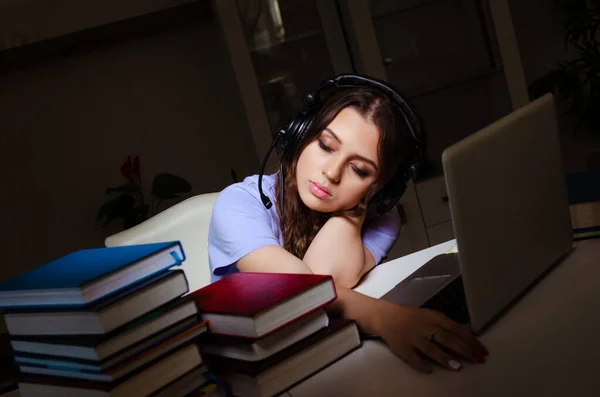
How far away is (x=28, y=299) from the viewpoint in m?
0.81

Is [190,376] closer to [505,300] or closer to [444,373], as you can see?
[444,373]

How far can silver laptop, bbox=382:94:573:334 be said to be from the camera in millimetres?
794

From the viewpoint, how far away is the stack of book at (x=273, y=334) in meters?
0.78

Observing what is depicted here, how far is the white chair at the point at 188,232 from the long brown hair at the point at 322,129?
24 centimetres

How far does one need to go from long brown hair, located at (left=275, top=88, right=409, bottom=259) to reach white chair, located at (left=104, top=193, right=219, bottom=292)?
0.24m

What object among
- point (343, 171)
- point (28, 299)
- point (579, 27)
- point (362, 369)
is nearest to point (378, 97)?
point (343, 171)

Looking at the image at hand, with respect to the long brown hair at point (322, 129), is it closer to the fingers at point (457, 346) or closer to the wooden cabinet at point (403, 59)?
the fingers at point (457, 346)

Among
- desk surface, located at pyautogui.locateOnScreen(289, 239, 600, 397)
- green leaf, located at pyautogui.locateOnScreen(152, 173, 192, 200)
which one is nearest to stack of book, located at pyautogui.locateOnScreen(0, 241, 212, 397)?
desk surface, located at pyautogui.locateOnScreen(289, 239, 600, 397)

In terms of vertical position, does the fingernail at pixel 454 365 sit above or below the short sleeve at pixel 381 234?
below

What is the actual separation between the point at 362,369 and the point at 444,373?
104 mm

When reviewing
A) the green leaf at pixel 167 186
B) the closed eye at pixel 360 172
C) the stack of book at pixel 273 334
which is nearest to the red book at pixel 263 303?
the stack of book at pixel 273 334

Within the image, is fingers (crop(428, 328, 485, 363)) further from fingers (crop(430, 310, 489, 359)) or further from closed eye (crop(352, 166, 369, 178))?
closed eye (crop(352, 166, 369, 178))

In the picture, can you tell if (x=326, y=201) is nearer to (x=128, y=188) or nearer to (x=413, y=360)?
(x=413, y=360)

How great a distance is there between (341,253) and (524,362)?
20.4 inches
